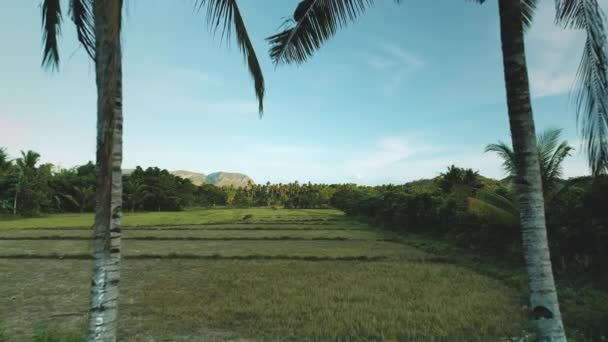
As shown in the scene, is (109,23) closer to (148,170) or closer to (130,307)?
(130,307)

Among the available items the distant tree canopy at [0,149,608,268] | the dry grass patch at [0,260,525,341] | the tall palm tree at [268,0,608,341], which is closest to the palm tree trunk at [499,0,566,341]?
the tall palm tree at [268,0,608,341]

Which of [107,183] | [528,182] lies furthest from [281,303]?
[528,182]

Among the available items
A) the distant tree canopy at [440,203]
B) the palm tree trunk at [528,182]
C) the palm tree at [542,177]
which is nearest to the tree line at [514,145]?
the palm tree trunk at [528,182]

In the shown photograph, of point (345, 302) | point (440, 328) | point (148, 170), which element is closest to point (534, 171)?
point (440, 328)

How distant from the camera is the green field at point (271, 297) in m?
5.73

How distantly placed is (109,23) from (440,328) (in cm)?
592

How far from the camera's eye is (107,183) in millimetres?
3008

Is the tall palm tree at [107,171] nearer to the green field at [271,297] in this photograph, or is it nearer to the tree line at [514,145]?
the tree line at [514,145]

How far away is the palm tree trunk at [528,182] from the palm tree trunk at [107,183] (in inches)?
137

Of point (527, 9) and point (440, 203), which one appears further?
point (440, 203)

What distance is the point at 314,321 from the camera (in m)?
6.10

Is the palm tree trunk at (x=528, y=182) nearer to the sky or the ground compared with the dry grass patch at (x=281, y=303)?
nearer to the sky

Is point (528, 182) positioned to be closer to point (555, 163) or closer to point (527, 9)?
point (527, 9)

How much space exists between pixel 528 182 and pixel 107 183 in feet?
11.9
